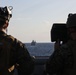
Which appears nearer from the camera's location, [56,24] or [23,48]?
[23,48]

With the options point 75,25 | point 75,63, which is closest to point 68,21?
point 75,25

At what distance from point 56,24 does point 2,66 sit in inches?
48.6

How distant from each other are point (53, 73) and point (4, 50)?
810 millimetres

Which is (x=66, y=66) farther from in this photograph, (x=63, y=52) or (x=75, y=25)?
(x=75, y=25)

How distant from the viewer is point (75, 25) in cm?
644

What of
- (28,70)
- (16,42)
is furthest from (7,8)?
(28,70)

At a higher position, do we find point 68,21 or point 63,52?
point 68,21

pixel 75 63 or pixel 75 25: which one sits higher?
pixel 75 25

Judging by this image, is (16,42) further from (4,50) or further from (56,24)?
(56,24)

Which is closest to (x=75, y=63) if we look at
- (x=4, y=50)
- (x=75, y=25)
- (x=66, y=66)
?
(x=66, y=66)

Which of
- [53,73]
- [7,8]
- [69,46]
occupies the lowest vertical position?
[53,73]

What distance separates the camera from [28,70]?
6285 mm

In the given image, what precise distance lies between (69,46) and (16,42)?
2.60 ft

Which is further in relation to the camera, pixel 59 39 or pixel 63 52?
pixel 59 39
